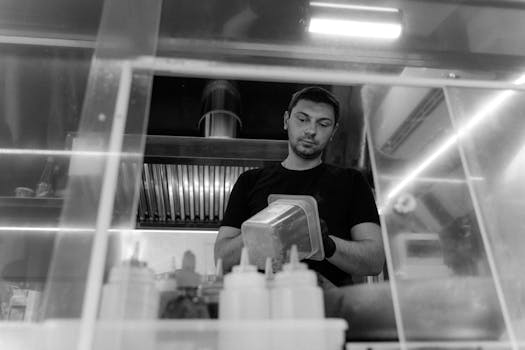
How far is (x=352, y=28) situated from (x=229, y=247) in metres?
1.10

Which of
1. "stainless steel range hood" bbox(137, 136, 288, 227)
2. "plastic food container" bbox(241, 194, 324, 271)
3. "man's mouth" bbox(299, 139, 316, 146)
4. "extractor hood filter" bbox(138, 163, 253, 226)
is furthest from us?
"extractor hood filter" bbox(138, 163, 253, 226)

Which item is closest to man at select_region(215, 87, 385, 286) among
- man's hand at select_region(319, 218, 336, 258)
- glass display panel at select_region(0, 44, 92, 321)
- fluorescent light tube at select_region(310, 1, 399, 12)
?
man's hand at select_region(319, 218, 336, 258)

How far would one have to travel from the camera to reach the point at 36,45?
208cm

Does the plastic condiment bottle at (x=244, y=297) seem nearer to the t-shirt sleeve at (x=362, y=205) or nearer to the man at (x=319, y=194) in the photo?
the man at (x=319, y=194)

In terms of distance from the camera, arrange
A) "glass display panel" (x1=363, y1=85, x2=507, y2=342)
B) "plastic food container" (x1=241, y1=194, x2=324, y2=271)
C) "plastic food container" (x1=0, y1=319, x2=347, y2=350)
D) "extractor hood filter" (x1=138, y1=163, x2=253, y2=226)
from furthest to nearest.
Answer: "extractor hood filter" (x1=138, y1=163, x2=253, y2=226) < "plastic food container" (x1=241, y1=194, x2=324, y2=271) < "glass display panel" (x1=363, y1=85, x2=507, y2=342) < "plastic food container" (x1=0, y1=319, x2=347, y2=350)

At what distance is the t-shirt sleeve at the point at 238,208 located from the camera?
5.05 feet

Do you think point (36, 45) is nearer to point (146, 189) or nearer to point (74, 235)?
point (146, 189)

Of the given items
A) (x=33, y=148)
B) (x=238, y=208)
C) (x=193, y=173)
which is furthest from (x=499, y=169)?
(x=33, y=148)

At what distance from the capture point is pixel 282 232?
1062 millimetres

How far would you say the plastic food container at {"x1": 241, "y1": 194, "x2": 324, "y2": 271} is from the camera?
41.8 inches

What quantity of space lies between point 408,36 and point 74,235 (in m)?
1.80

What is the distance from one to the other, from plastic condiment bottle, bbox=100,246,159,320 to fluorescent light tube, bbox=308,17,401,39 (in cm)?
149

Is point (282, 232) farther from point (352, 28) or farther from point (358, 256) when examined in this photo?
point (352, 28)

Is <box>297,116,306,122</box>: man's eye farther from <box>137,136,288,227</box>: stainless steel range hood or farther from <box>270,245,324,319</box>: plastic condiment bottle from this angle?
<box>270,245,324,319</box>: plastic condiment bottle
